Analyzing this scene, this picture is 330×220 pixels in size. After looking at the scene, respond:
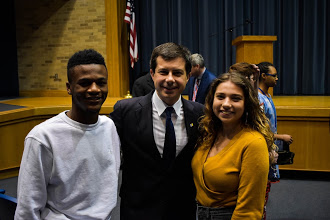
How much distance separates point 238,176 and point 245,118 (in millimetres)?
273

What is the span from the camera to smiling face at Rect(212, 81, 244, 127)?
1.46m

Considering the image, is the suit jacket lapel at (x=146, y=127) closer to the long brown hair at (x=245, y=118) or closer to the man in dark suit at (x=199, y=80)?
the long brown hair at (x=245, y=118)

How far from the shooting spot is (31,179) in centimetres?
106

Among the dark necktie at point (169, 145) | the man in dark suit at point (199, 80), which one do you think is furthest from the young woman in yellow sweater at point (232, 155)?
the man in dark suit at point (199, 80)

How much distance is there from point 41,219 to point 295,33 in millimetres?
6753

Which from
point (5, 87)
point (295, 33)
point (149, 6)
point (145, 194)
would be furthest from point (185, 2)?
point (145, 194)

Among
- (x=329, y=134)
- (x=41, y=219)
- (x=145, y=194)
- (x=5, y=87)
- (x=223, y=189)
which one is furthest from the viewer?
Answer: (x=5, y=87)

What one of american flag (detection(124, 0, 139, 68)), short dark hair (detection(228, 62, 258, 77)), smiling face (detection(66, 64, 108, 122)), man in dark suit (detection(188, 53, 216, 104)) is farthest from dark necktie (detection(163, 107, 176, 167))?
american flag (detection(124, 0, 139, 68))

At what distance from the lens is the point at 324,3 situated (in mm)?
6598

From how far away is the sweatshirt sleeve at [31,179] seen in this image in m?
1.05

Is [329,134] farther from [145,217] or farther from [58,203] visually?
[58,203]

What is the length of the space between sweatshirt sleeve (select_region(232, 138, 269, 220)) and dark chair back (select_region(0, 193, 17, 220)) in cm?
87

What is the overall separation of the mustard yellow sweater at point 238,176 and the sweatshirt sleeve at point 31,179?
27.3 inches

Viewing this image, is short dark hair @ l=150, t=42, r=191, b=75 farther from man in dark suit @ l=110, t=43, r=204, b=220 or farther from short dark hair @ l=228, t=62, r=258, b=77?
short dark hair @ l=228, t=62, r=258, b=77
